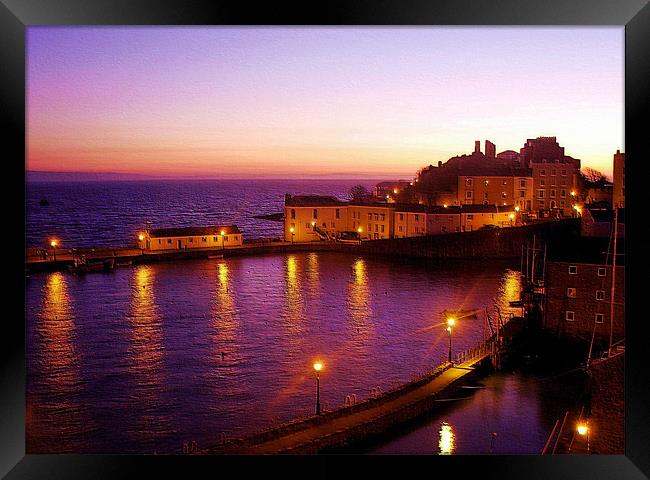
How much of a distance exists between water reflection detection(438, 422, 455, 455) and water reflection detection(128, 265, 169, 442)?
1991mm

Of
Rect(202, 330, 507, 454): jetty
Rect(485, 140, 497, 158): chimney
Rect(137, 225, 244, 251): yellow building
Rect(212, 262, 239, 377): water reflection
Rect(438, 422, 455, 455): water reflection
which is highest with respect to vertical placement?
Rect(485, 140, 497, 158): chimney

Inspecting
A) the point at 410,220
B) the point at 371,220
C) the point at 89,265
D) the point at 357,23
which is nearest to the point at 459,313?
the point at 410,220

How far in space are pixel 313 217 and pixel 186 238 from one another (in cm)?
165

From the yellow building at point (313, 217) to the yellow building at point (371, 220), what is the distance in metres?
0.09

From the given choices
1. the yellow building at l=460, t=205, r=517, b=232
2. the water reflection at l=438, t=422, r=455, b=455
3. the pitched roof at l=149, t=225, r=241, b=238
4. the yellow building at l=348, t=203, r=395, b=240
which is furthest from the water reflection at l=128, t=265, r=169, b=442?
the yellow building at l=460, t=205, r=517, b=232

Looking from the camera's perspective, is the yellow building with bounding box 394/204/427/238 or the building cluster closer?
the building cluster

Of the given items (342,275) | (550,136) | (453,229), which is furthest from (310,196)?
(550,136)

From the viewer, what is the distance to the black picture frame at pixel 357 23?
368cm

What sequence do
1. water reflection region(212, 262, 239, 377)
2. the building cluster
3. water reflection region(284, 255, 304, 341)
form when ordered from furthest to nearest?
the building cluster < water reflection region(284, 255, 304, 341) < water reflection region(212, 262, 239, 377)

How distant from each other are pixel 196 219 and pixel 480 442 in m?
4.90

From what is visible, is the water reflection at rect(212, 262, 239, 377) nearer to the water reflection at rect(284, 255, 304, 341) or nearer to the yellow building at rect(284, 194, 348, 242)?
the water reflection at rect(284, 255, 304, 341)

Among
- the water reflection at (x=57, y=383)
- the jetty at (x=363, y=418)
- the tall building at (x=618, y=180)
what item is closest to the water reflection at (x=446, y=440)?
the jetty at (x=363, y=418)

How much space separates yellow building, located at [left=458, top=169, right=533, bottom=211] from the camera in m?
7.67
